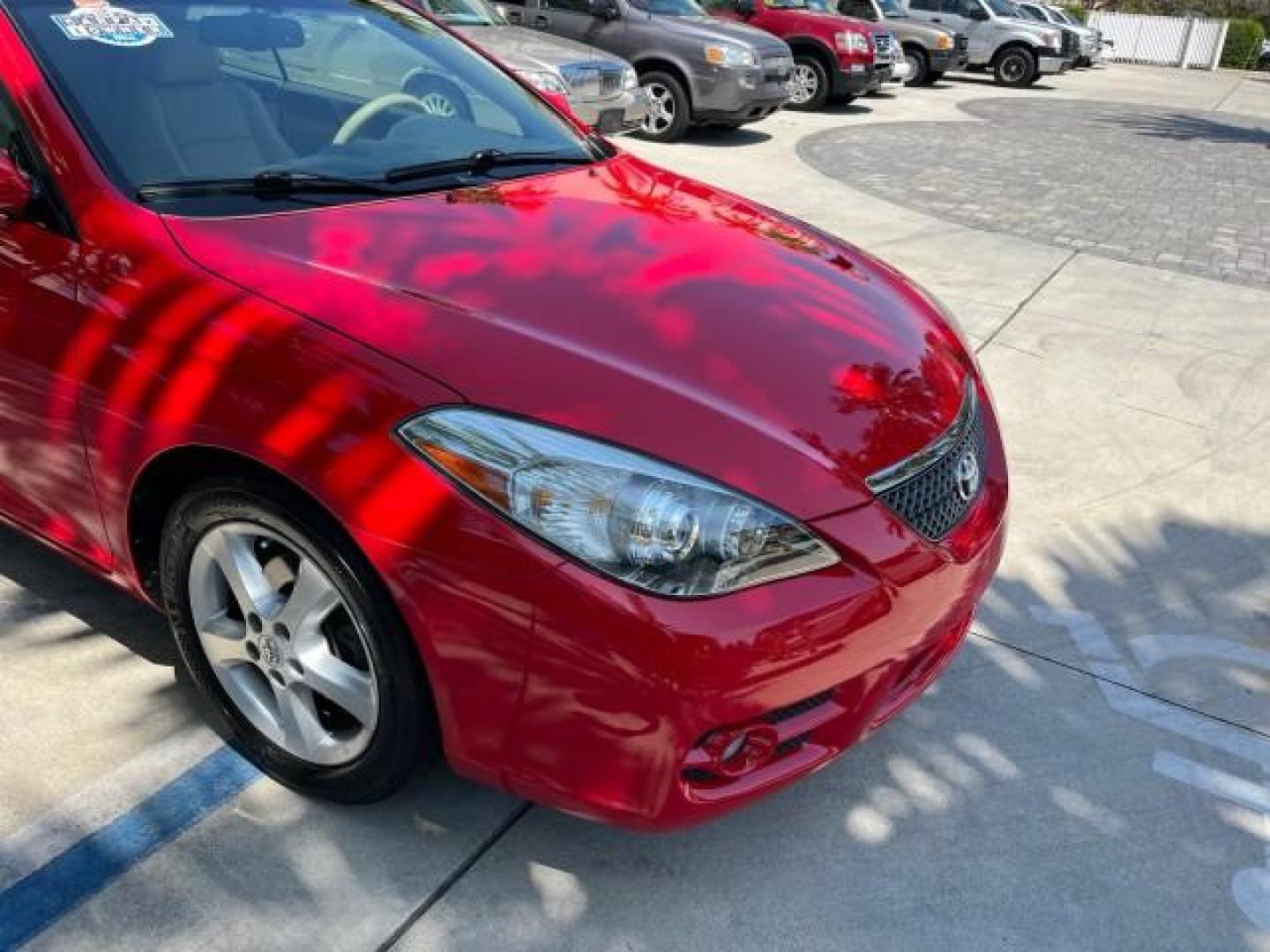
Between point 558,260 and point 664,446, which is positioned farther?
point 558,260

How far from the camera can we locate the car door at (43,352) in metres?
2.47

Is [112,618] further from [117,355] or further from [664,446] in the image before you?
[664,446]

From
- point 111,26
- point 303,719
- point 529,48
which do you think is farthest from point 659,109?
point 303,719

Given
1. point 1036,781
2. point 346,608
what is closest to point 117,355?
point 346,608

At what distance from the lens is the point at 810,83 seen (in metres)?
14.8

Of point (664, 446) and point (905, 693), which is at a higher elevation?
point (664, 446)

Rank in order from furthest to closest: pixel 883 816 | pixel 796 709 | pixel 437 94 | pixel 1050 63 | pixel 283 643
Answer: pixel 1050 63 → pixel 437 94 → pixel 883 816 → pixel 283 643 → pixel 796 709

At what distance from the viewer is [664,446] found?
2.06 meters

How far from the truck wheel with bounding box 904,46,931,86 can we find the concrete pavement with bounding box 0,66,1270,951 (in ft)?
56.5

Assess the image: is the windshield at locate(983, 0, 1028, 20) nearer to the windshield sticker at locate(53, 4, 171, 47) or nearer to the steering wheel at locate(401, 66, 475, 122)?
the steering wheel at locate(401, 66, 475, 122)

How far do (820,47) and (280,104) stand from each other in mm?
12635

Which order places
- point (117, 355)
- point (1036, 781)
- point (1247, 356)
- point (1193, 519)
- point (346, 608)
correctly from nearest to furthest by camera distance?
point (346, 608) → point (117, 355) → point (1036, 781) → point (1193, 519) → point (1247, 356)

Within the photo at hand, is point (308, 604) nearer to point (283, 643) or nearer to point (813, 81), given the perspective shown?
point (283, 643)

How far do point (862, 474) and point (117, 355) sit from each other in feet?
5.05
